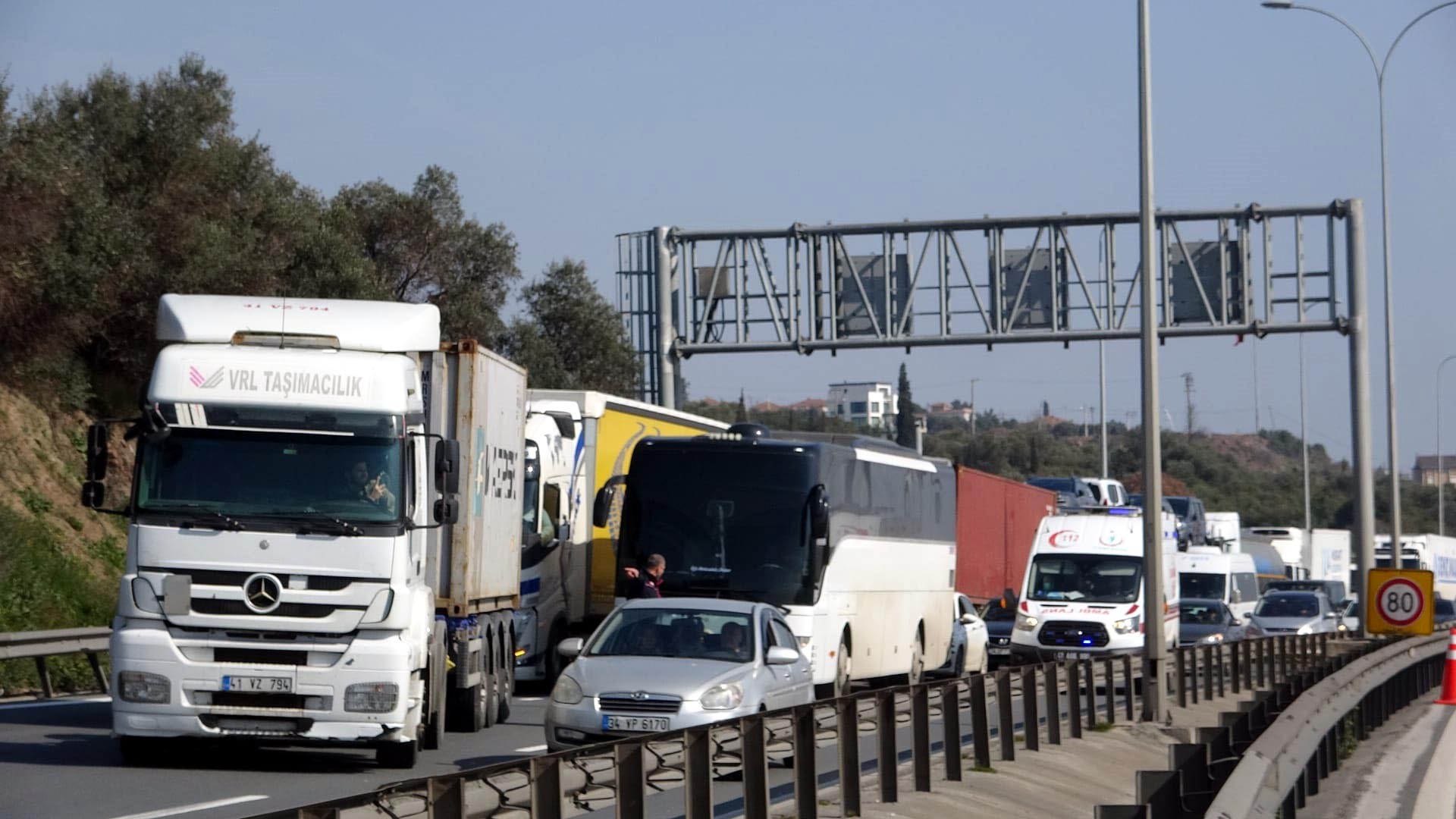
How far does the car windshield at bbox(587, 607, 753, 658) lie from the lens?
15531mm

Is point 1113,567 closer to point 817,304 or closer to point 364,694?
point 817,304

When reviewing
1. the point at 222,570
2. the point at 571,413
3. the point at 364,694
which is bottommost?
the point at 364,694

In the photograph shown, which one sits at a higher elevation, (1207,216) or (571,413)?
(1207,216)

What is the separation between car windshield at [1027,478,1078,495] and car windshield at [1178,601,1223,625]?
18666 millimetres

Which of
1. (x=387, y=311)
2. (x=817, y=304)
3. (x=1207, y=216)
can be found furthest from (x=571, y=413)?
(x=1207, y=216)

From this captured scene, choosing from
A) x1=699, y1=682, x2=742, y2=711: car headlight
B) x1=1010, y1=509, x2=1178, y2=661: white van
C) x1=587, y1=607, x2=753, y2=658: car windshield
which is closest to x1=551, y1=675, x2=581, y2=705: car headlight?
x1=587, y1=607, x2=753, y2=658: car windshield

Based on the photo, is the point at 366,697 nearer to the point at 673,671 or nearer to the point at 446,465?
the point at 446,465

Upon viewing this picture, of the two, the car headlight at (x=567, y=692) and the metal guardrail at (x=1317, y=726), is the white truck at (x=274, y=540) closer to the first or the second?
the car headlight at (x=567, y=692)

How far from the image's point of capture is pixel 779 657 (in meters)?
15.3

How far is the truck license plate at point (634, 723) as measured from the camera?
1436cm

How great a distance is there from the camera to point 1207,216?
38.2m

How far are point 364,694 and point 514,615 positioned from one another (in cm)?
800

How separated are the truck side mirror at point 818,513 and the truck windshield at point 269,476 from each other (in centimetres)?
800

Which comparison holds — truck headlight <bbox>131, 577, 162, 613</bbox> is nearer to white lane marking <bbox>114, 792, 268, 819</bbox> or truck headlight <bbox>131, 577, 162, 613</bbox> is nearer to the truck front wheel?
white lane marking <bbox>114, 792, 268, 819</bbox>
